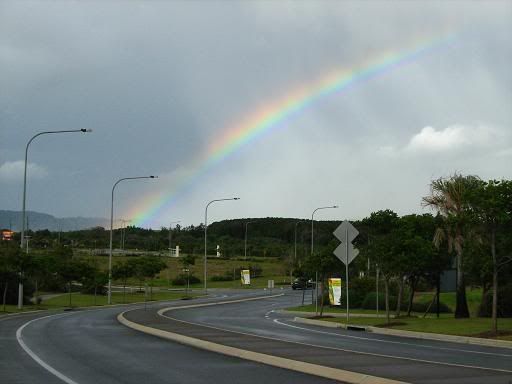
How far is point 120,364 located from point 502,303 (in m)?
26.4

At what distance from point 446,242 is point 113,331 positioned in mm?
19717

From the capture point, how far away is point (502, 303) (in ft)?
118

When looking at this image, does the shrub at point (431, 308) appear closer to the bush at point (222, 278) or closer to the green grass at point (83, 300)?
the green grass at point (83, 300)

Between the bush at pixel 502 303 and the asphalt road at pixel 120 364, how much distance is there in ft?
69.2

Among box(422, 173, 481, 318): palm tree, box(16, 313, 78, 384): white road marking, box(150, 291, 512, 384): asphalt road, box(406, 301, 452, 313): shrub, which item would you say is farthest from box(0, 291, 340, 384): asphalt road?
box(406, 301, 452, 313): shrub

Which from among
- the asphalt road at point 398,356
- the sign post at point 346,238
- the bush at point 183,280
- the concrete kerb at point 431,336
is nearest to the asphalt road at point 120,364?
the asphalt road at point 398,356

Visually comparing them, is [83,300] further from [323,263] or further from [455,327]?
[455,327]

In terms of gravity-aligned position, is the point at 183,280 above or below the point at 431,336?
below

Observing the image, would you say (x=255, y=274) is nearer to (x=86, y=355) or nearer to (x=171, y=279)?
(x=171, y=279)

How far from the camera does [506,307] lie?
35.9 metres

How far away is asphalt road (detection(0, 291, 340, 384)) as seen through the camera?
12.7 metres

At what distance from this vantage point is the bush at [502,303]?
35875 mm

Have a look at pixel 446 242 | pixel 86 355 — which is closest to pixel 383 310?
pixel 446 242

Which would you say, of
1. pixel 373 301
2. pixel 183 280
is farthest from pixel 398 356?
pixel 183 280
